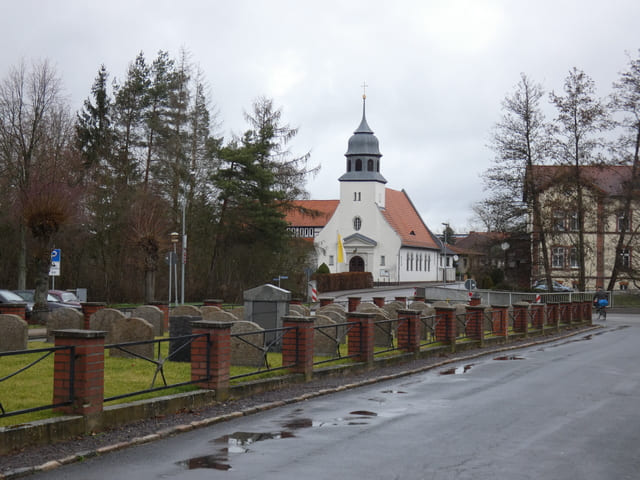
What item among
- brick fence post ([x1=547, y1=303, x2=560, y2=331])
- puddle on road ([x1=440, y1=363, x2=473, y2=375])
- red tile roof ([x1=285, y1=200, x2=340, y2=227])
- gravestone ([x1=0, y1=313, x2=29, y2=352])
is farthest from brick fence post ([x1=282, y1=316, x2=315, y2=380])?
red tile roof ([x1=285, y1=200, x2=340, y2=227])

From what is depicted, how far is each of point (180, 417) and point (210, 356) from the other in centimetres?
128

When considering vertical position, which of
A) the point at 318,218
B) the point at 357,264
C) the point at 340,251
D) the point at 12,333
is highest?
the point at 318,218

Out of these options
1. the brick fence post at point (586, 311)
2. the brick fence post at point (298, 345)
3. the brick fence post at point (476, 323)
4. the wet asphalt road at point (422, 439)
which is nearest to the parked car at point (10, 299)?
the brick fence post at point (476, 323)

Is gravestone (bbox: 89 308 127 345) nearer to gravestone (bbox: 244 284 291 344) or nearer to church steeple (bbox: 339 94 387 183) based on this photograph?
gravestone (bbox: 244 284 291 344)

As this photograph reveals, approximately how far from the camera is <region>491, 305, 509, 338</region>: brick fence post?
78.0ft

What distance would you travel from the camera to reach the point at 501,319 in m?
23.8

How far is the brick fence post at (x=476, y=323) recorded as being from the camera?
21.6 metres

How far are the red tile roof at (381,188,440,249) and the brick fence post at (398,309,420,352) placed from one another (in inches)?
2629

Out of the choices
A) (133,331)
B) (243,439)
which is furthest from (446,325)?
(243,439)

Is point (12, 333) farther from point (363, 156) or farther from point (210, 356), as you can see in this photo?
point (363, 156)

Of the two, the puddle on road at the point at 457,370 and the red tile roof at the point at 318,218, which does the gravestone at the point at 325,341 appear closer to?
the puddle on road at the point at 457,370

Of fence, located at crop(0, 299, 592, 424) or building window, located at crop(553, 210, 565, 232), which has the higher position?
building window, located at crop(553, 210, 565, 232)

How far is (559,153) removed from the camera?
49.1m

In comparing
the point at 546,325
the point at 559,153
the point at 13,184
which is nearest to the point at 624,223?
the point at 559,153
